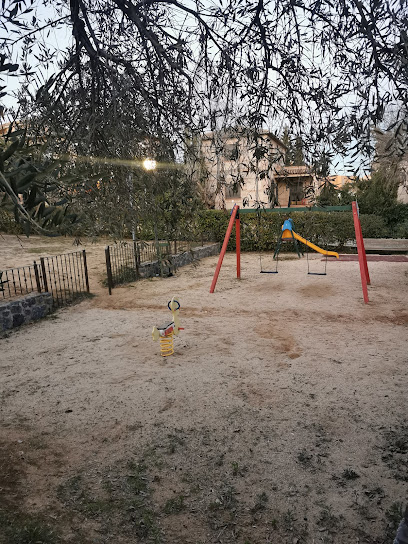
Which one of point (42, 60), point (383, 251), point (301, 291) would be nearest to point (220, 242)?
point (383, 251)

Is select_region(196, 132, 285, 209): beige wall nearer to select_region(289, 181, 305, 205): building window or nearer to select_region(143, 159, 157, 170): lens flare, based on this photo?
select_region(289, 181, 305, 205): building window

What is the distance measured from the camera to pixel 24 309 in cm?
839

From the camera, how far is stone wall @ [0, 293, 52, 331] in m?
7.95

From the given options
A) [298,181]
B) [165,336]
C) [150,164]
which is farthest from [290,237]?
[150,164]

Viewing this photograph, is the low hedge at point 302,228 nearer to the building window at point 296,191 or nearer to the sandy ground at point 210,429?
the sandy ground at point 210,429

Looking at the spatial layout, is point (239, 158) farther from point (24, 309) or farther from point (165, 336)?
point (24, 309)

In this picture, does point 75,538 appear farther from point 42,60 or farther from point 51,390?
point 42,60

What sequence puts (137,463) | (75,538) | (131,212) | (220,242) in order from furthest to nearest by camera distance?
(220,242) < (137,463) < (131,212) < (75,538)

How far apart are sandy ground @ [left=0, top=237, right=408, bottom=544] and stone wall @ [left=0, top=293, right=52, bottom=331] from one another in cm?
41

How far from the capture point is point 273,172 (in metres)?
3.61

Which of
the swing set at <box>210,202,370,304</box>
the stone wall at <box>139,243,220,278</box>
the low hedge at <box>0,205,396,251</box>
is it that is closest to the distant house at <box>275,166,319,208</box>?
the stone wall at <box>139,243,220,278</box>

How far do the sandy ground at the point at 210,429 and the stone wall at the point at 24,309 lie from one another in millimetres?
409

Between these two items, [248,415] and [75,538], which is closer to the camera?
[75,538]

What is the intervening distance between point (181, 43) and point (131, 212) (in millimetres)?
1476
